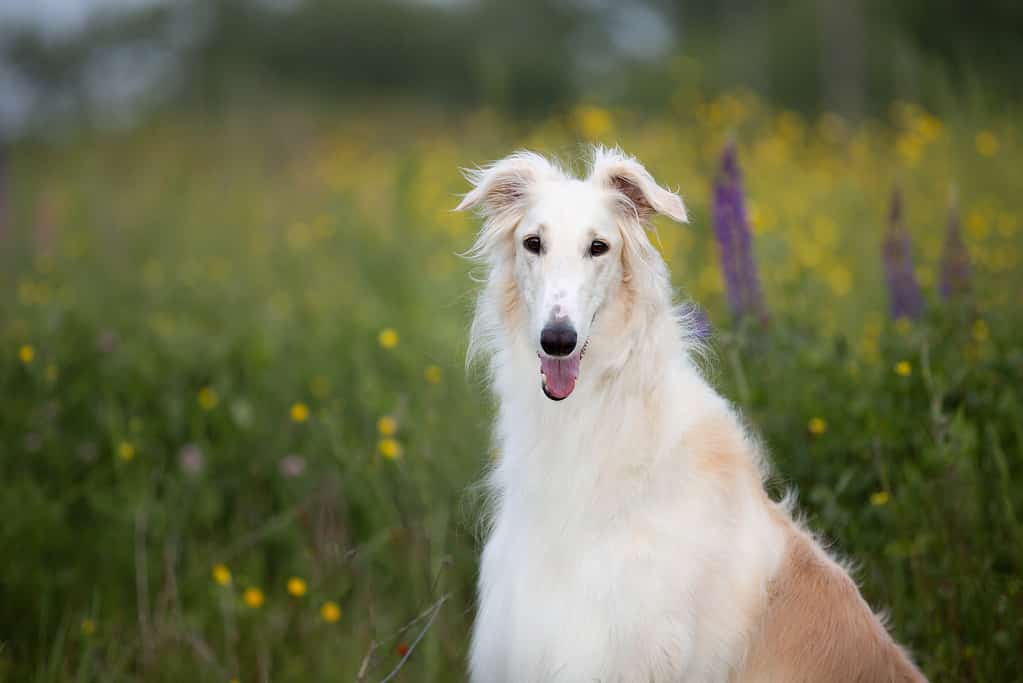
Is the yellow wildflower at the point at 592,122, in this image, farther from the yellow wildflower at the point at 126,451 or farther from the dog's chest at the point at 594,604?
the dog's chest at the point at 594,604

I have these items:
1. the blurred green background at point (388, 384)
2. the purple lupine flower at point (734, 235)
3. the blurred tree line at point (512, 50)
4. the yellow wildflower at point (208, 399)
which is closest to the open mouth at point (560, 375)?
the blurred green background at point (388, 384)

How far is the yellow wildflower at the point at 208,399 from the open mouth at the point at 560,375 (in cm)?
301

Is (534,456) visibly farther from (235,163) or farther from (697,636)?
(235,163)

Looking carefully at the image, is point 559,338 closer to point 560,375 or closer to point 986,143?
point 560,375

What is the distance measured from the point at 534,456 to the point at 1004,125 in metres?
5.29

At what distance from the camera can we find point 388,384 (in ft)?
17.7

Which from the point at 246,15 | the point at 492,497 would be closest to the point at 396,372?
the point at 492,497

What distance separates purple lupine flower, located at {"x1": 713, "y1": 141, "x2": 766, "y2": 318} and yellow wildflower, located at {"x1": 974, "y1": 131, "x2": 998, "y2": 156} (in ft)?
10.2

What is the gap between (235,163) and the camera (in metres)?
11.3

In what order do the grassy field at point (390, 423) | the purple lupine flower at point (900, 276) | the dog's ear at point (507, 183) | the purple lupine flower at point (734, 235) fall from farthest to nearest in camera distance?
the purple lupine flower at point (900, 276) < the purple lupine flower at point (734, 235) < the grassy field at point (390, 423) < the dog's ear at point (507, 183)

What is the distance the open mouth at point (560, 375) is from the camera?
8.15ft

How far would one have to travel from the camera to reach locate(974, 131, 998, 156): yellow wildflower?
5.98 metres

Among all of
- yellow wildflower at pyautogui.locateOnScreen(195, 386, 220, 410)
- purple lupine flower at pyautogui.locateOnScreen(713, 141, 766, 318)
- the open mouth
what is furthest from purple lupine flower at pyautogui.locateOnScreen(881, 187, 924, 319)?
yellow wildflower at pyautogui.locateOnScreen(195, 386, 220, 410)

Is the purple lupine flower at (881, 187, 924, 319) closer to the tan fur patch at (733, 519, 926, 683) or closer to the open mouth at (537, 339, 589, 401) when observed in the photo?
the tan fur patch at (733, 519, 926, 683)
